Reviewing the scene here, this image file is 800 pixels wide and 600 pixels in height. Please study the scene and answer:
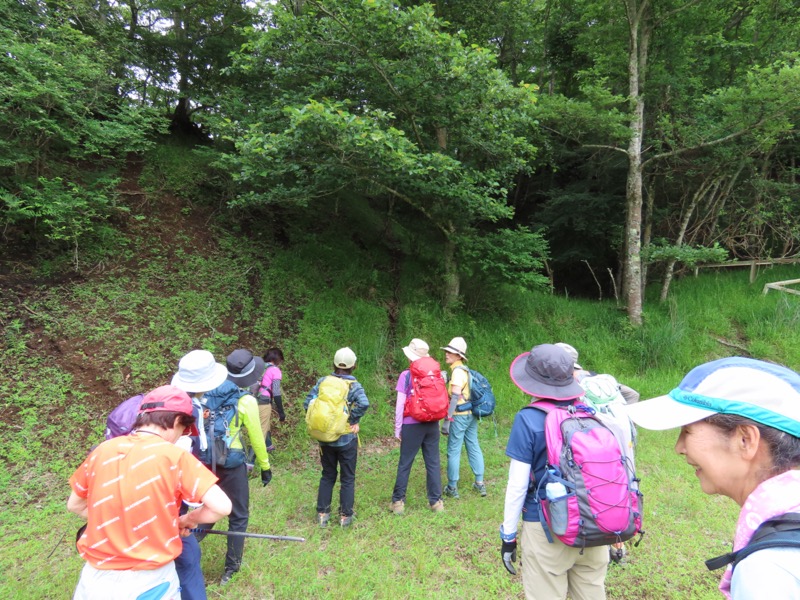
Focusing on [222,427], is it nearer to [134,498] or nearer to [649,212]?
[134,498]

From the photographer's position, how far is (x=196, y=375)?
8.97 feet

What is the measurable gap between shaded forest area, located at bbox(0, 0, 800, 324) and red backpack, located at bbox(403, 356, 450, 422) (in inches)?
128

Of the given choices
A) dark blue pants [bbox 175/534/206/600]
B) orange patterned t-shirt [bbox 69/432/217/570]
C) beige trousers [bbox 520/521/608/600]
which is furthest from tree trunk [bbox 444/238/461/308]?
orange patterned t-shirt [bbox 69/432/217/570]

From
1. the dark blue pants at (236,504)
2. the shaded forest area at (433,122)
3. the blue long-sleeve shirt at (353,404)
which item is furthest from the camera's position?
the shaded forest area at (433,122)

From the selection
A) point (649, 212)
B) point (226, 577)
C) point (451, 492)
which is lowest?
point (226, 577)

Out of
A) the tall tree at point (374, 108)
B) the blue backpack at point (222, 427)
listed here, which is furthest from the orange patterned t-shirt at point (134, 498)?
the tall tree at point (374, 108)

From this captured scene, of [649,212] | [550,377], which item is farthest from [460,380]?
[649,212]

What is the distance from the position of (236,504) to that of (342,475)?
111 centimetres

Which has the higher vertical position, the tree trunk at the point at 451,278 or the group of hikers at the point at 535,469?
the tree trunk at the point at 451,278

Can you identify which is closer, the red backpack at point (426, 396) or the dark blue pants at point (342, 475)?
the dark blue pants at point (342, 475)

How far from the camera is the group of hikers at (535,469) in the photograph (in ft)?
3.43

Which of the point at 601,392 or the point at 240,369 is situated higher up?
the point at 601,392

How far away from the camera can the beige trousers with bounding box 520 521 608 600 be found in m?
2.16

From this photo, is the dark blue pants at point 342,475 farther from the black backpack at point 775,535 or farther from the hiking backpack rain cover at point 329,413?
the black backpack at point 775,535
